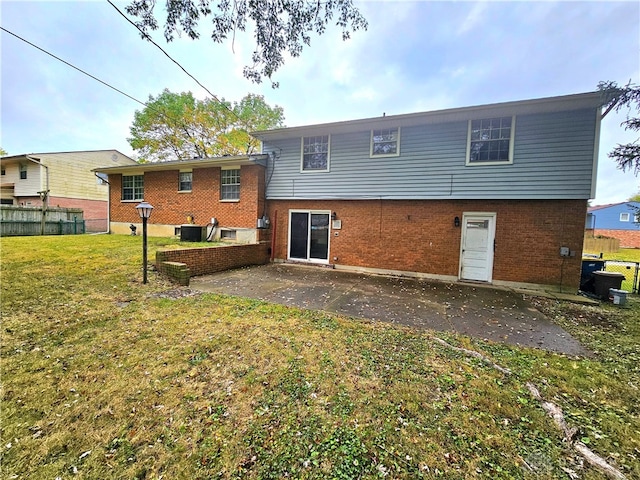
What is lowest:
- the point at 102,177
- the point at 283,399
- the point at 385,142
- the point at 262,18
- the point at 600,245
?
the point at 283,399

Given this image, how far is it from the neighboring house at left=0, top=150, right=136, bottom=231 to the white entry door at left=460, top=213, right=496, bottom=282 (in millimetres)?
22499

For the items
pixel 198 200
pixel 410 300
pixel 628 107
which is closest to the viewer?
pixel 628 107

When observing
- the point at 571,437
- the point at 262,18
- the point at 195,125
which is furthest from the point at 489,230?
the point at 195,125

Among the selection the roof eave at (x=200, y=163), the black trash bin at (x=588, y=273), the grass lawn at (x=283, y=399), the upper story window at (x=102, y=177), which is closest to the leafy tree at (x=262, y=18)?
the grass lawn at (x=283, y=399)

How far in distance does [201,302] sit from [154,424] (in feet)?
10.3

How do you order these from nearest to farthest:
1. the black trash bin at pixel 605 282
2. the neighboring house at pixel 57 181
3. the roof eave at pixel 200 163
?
1. the black trash bin at pixel 605 282
2. the roof eave at pixel 200 163
3. the neighboring house at pixel 57 181

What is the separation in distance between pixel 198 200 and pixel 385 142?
8.18 metres

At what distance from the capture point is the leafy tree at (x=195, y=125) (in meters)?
21.6

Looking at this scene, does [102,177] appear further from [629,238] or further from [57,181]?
[629,238]

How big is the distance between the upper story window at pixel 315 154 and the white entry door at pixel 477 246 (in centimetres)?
512

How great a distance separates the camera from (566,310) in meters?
5.80

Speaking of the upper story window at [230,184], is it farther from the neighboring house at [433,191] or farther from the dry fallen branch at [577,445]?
the dry fallen branch at [577,445]

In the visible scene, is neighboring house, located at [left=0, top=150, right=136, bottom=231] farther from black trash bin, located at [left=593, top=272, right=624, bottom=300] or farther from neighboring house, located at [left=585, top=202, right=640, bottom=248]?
neighboring house, located at [left=585, top=202, right=640, bottom=248]

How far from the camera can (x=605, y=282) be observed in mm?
6812
